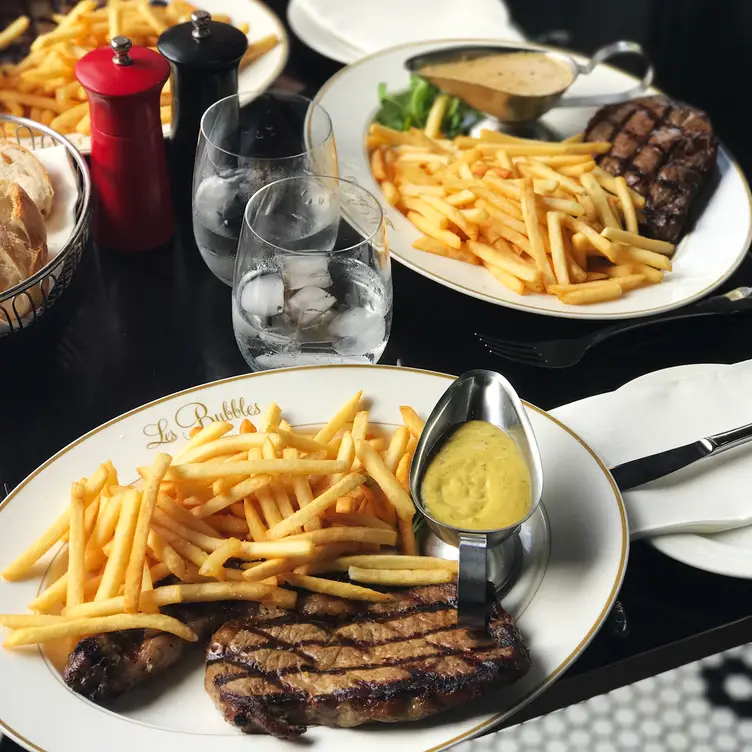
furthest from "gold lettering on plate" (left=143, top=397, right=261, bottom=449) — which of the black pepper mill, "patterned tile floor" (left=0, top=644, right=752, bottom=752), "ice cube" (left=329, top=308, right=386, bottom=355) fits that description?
"patterned tile floor" (left=0, top=644, right=752, bottom=752)

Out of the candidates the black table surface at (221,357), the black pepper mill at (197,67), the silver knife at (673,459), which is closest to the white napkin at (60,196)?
the black table surface at (221,357)

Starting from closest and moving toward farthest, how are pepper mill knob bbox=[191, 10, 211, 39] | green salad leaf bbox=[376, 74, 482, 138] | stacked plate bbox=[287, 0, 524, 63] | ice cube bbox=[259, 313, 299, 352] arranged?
ice cube bbox=[259, 313, 299, 352] < pepper mill knob bbox=[191, 10, 211, 39] < green salad leaf bbox=[376, 74, 482, 138] < stacked plate bbox=[287, 0, 524, 63]

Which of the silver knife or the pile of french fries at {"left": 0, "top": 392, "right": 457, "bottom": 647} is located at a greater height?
the pile of french fries at {"left": 0, "top": 392, "right": 457, "bottom": 647}

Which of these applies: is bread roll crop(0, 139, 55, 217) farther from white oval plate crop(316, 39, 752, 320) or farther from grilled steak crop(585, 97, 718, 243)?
grilled steak crop(585, 97, 718, 243)

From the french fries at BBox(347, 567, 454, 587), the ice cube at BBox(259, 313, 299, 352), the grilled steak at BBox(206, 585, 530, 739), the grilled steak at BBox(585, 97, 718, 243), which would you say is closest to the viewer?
the grilled steak at BBox(206, 585, 530, 739)

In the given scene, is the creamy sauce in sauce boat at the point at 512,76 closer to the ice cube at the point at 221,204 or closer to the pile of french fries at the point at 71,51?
the pile of french fries at the point at 71,51

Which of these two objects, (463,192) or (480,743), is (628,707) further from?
(463,192)

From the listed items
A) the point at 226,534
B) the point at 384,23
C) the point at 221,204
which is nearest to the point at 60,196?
the point at 221,204

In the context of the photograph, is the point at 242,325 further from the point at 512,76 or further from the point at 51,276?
the point at 512,76
